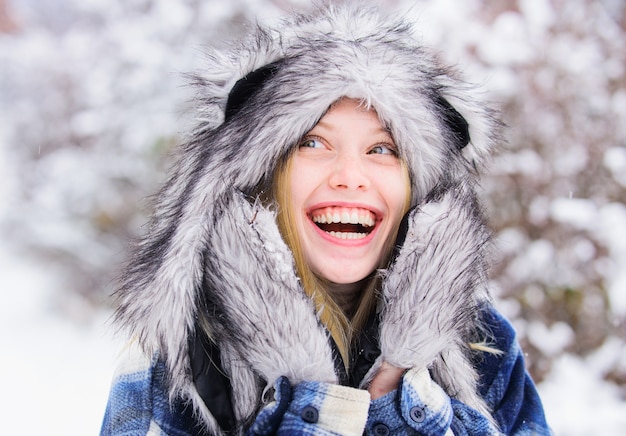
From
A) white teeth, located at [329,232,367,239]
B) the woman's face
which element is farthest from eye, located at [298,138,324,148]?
white teeth, located at [329,232,367,239]

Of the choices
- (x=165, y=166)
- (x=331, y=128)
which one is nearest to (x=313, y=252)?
(x=331, y=128)

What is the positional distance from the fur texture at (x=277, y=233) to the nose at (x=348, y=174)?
127 millimetres

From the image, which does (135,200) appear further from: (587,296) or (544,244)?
(587,296)

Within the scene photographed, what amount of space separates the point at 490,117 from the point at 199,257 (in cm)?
96

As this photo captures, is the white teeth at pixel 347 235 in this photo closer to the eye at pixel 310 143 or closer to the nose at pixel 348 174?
the nose at pixel 348 174

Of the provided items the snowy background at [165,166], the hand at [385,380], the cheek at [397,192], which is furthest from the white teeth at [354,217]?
the snowy background at [165,166]

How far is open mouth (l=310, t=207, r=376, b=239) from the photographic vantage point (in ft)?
5.38

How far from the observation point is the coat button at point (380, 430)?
4.86ft

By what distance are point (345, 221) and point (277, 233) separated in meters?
0.19

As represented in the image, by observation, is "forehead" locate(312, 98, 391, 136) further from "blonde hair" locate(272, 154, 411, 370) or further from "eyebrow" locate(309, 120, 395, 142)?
"blonde hair" locate(272, 154, 411, 370)

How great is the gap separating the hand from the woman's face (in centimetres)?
26

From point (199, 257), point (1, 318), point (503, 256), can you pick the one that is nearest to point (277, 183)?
point (199, 257)

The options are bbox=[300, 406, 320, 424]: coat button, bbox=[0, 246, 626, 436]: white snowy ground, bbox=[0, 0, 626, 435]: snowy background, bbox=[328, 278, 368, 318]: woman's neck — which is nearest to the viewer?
bbox=[300, 406, 320, 424]: coat button

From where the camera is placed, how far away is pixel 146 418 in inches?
62.3
